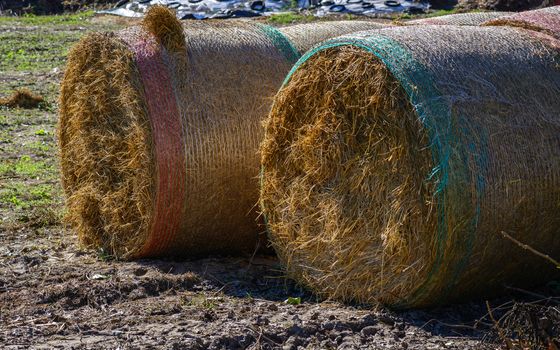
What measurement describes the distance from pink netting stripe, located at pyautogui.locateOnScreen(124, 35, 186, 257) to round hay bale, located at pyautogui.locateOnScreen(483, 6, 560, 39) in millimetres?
2245

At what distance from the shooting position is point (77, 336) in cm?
530

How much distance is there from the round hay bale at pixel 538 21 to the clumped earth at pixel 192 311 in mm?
1669

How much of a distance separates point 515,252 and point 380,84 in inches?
48.3

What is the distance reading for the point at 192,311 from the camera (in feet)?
18.7

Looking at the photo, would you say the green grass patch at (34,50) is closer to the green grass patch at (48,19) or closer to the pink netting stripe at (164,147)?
the green grass patch at (48,19)

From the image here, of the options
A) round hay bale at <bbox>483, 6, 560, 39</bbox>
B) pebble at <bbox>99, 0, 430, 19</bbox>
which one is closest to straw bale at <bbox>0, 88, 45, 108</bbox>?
pebble at <bbox>99, 0, 430, 19</bbox>

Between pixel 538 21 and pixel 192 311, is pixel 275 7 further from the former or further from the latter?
pixel 192 311

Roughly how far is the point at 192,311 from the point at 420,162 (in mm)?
1613

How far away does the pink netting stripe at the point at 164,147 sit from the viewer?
→ 6.47m

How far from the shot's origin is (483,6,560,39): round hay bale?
6.29 meters

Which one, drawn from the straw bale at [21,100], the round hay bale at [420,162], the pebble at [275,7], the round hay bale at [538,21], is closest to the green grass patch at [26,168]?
the straw bale at [21,100]

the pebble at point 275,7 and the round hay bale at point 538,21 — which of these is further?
the pebble at point 275,7

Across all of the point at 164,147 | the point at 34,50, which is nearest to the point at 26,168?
the point at 164,147

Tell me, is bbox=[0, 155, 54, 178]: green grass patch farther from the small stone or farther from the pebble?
the pebble
